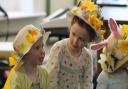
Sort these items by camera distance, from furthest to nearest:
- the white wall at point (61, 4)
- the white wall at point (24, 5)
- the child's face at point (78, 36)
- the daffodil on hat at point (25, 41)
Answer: the white wall at point (61, 4) < the white wall at point (24, 5) < the child's face at point (78, 36) < the daffodil on hat at point (25, 41)

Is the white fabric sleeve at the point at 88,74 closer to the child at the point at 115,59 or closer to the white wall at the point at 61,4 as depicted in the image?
the child at the point at 115,59

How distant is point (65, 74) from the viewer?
1686mm

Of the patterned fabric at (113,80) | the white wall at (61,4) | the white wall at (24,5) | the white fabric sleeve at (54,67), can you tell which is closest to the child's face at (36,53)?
the white fabric sleeve at (54,67)

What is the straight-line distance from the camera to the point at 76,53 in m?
1.69

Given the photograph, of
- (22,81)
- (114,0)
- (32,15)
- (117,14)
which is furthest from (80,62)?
(32,15)

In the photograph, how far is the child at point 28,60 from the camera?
1441mm

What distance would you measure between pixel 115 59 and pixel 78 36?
266 millimetres

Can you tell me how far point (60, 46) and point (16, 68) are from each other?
0.98 ft

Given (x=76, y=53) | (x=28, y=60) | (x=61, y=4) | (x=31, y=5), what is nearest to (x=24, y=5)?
(x=31, y=5)

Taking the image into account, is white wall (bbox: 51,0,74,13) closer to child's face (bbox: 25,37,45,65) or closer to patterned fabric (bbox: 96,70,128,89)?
patterned fabric (bbox: 96,70,128,89)

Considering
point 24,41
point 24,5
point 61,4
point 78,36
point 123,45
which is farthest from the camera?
point 61,4

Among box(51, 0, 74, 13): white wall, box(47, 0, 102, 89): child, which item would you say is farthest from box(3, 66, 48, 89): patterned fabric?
box(51, 0, 74, 13): white wall

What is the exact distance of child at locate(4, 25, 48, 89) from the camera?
1441mm

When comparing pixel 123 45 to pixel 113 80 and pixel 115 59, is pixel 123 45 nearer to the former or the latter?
pixel 115 59
